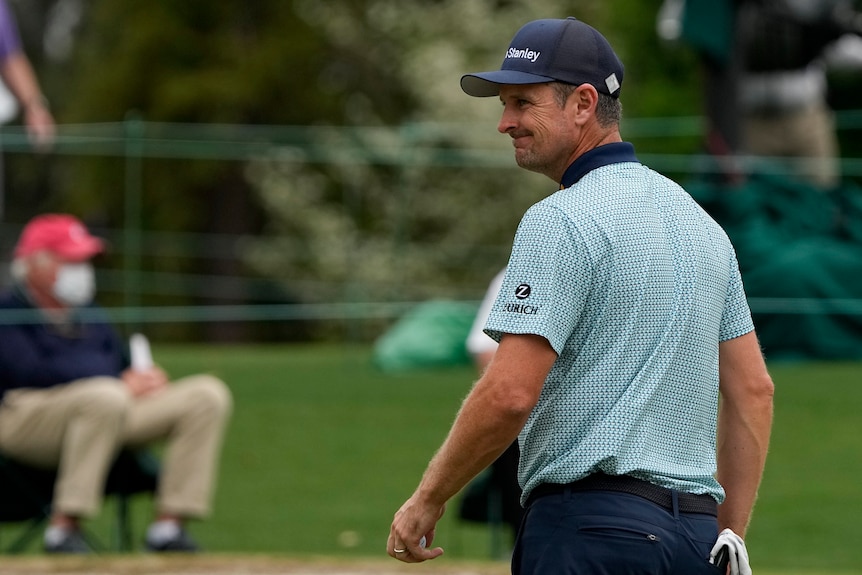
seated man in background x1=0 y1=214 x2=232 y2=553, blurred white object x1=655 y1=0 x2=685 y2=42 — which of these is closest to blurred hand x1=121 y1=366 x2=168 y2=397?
seated man in background x1=0 y1=214 x2=232 y2=553

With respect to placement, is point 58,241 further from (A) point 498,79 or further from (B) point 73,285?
(A) point 498,79

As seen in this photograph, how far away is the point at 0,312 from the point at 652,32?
12.2m

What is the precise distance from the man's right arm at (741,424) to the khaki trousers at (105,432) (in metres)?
3.95

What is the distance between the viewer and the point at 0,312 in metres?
7.27

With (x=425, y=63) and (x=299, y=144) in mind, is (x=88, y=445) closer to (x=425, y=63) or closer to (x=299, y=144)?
(x=299, y=144)

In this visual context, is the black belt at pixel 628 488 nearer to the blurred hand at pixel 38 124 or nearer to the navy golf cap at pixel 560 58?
the navy golf cap at pixel 560 58

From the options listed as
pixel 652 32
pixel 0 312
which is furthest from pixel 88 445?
pixel 652 32

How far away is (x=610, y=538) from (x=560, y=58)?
2.96ft

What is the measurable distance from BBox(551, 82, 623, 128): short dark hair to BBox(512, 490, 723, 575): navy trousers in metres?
0.72

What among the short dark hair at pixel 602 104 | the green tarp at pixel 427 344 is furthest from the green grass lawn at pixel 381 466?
the short dark hair at pixel 602 104

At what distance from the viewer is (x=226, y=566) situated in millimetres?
6645

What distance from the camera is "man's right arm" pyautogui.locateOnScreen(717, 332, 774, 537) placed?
3434mm

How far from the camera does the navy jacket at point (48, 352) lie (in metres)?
7.16

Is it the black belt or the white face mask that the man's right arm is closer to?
the black belt
